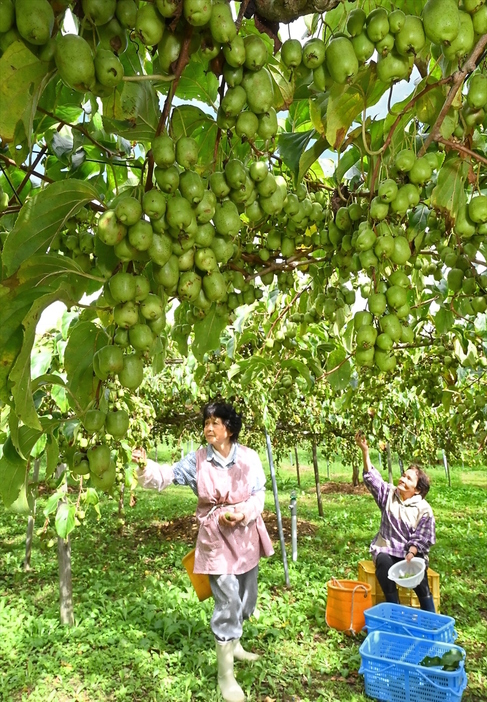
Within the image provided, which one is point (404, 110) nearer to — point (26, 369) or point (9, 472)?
point (26, 369)

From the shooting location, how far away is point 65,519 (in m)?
3.62

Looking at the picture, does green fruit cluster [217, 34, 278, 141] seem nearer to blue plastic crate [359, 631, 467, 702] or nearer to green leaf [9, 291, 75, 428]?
green leaf [9, 291, 75, 428]

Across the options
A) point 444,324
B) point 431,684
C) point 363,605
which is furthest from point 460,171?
point 363,605

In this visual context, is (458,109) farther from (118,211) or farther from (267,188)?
(118,211)

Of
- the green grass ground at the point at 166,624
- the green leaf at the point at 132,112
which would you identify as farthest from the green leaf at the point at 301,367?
the green grass ground at the point at 166,624

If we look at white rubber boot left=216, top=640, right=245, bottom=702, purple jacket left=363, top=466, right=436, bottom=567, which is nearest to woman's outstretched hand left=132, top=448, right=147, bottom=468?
white rubber boot left=216, top=640, right=245, bottom=702

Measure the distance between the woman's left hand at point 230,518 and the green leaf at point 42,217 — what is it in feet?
10.1

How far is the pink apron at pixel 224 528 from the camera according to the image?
12.0ft

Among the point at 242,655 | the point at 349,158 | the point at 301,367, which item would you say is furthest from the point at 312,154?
the point at 242,655

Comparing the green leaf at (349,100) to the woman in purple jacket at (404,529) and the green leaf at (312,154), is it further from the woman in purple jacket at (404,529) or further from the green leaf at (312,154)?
the woman in purple jacket at (404,529)

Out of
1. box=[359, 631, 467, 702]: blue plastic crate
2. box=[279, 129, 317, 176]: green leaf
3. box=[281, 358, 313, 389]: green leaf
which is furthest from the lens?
box=[359, 631, 467, 702]: blue plastic crate

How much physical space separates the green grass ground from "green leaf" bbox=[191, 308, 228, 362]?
3404 mm

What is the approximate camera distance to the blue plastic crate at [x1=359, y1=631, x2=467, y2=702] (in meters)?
3.35

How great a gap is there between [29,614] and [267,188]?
211 inches
